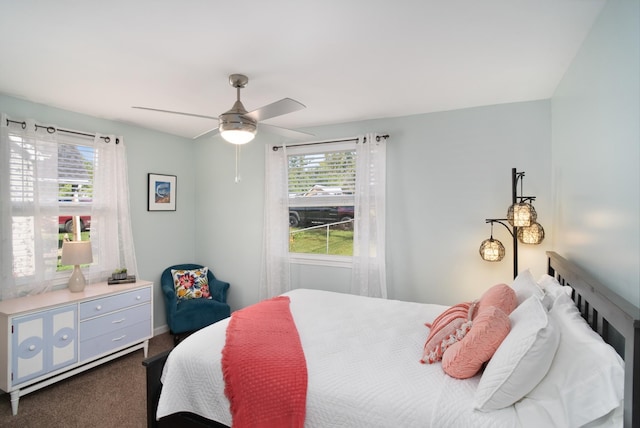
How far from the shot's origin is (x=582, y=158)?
Answer: 2.03m

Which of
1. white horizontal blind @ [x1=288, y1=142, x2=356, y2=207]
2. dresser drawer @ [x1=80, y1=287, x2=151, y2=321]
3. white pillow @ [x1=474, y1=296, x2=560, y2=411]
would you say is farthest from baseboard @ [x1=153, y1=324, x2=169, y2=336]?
white pillow @ [x1=474, y1=296, x2=560, y2=411]

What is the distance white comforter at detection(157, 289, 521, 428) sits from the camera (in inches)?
54.7

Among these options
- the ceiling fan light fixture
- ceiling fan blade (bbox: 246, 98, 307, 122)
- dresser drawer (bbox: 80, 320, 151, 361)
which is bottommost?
dresser drawer (bbox: 80, 320, 151, 361)

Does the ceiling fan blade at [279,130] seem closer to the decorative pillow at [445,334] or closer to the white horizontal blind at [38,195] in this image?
the decorative pillow at [445,334]

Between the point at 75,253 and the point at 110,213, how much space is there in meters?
0.64

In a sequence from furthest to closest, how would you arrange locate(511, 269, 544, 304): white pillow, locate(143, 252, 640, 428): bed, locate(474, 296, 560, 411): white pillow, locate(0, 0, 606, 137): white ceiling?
locate(511, 269, 544, 304): white pillow < locate(0, 0, 606, 137): white ceiling < locate(474, 296, 560, 411): white pillow < locate(143, 252, 640, 428): bed

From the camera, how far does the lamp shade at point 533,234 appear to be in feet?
8.96

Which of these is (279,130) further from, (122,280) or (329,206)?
(122,280)

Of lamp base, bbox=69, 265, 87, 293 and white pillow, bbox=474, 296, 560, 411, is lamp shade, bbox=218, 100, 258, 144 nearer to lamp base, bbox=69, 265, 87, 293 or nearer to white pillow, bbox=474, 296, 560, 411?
white pillow, bbox=474, 296, 560, 411

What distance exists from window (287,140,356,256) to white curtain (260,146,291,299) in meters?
0.10

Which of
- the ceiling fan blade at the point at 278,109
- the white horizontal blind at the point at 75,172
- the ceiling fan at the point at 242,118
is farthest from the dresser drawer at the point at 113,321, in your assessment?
the ceiling fan blade at the point at 278,109

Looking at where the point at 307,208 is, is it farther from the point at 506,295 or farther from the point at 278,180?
the point at 506,295

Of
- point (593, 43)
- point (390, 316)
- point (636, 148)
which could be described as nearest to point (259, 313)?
point (390, 316)

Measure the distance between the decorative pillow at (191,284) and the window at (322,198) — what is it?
1.22 meters
